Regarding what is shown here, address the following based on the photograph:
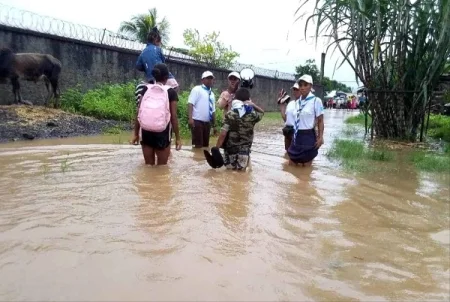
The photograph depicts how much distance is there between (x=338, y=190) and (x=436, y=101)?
13.9 m

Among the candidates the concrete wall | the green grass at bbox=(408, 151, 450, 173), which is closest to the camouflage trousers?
the green grass at bbox=(408, 151, 450, 173)

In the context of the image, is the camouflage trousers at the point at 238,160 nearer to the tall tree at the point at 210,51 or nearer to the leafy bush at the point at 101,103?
the leafy bush at the point at 101,103

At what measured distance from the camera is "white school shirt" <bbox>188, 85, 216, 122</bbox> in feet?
25.5

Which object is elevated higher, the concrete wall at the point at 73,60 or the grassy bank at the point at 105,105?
the concrete wall at the point at 73,60

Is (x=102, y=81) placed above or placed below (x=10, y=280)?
above

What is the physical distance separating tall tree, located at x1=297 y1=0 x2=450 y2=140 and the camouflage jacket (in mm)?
4091

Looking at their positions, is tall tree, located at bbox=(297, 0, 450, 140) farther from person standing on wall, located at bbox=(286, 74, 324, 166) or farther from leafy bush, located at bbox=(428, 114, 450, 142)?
person standing on wall, located at bbox=(286, 74, 324, 166)

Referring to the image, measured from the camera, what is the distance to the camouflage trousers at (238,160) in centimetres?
616

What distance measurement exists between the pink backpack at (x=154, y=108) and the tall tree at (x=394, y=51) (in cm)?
458

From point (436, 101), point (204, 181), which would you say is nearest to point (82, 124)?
point (204, 181)

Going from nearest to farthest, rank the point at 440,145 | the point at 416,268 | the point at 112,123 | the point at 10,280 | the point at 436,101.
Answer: the point at 10,280
the point at 416,268
the point at 440,145
the point at 112,123
the point at 436,101

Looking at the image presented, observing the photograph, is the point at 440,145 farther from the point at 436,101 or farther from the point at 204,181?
the point at 436,101

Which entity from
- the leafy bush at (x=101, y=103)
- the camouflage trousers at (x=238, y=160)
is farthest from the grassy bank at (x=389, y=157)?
the leafy bush at (x=101, y=103)

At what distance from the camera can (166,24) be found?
97.9 ft
